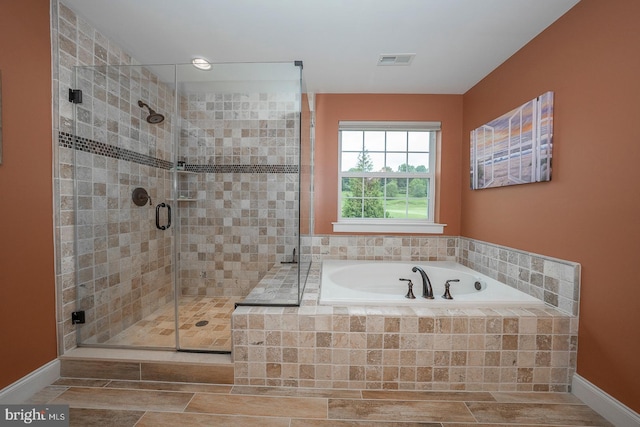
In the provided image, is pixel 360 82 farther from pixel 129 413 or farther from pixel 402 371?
pixel 129 413

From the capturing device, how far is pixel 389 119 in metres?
2.84

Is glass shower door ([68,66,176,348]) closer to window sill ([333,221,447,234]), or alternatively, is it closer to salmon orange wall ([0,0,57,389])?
salmon orange wall ([0,0,57,389])

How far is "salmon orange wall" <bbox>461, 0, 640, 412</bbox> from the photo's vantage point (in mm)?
1297

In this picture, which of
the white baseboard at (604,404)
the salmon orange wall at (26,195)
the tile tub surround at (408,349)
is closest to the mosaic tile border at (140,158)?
the salmon orange wall at (26,195)

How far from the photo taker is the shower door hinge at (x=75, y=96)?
174cm

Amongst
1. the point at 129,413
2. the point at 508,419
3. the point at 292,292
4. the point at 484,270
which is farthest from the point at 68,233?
the point at 484,270

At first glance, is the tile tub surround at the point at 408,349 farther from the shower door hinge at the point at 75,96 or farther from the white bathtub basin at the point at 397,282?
the shower door hinge at the point at 75,96

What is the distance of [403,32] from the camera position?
1.85 metres

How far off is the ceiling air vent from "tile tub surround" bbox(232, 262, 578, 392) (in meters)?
1.88

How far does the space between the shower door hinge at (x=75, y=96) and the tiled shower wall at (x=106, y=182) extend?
0.09 ft

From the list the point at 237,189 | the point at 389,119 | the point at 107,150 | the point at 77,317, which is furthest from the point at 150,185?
the point at 389,119

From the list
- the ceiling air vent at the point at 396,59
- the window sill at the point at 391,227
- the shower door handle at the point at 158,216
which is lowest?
the window sill at the point at 391,227

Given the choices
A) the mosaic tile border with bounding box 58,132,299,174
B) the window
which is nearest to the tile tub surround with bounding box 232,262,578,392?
the mosaic tile border with bounding box 58,132,299,174

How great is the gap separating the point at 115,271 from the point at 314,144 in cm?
202
